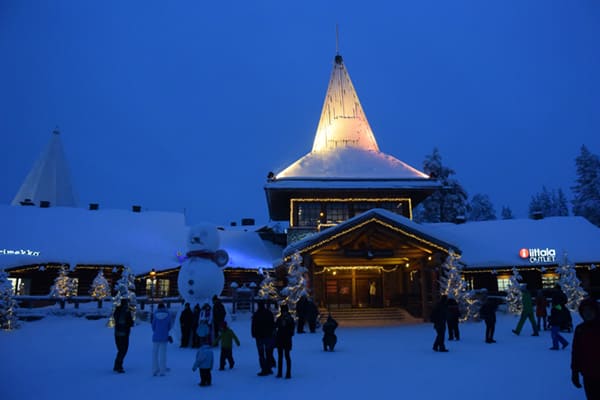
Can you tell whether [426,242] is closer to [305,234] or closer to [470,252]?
[305,234]

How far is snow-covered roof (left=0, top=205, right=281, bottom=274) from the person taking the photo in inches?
1281

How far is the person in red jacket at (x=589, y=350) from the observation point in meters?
5.28

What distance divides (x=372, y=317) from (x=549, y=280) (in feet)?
50.6

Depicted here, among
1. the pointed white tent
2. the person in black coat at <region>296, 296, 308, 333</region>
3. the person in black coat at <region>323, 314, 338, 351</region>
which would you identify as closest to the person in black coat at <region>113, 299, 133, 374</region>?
the person in black coat at <region>323, 314, 338, 351</region>

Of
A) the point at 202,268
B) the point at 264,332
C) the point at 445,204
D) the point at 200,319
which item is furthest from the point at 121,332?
the point at 445,204

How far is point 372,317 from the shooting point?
23219mm

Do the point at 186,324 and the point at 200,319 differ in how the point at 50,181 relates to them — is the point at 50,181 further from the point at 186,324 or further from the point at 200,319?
the point at 200,319

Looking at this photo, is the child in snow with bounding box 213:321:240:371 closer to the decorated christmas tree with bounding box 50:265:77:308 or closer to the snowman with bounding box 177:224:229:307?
the snowman with bounding box 177:224:229:307

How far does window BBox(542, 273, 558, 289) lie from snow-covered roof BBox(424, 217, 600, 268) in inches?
52.3

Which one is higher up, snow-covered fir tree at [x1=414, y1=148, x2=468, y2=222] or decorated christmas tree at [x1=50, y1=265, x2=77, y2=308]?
snow-covered fir tree at [x1=414, y1=148, x2=468, y2=222]

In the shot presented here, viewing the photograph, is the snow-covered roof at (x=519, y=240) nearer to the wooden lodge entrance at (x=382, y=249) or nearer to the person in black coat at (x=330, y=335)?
the wooden lodge entrance at (x=382, y=249)

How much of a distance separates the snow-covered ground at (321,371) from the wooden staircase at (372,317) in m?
5.45

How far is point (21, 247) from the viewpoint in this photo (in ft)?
107

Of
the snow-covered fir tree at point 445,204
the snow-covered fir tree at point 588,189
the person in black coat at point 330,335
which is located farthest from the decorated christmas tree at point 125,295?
the snow-covered fir tree at point 588,189
